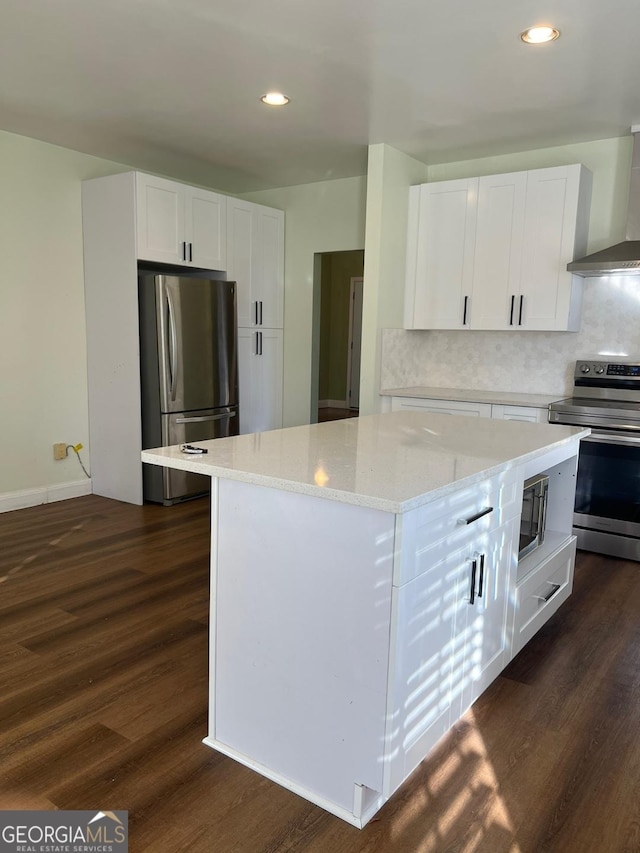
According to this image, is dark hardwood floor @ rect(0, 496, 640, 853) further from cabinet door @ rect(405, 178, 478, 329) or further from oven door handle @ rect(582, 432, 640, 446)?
cabinet door @ rect(405, 178, 478, 329)

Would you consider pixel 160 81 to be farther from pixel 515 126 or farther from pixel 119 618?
pixel 119 618

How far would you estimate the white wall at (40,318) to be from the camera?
13.7 feet

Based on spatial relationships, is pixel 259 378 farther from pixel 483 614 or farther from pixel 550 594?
pixel 483 614

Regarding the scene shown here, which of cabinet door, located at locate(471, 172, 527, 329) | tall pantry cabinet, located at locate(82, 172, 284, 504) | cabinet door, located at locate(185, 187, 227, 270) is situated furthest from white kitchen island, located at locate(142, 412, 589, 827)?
cabinet door, located at locate(185, 187, 227, 270)

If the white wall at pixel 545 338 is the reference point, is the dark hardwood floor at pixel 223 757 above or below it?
below

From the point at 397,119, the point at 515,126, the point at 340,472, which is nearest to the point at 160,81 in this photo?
the point at 397,119

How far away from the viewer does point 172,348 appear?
14.4 ft

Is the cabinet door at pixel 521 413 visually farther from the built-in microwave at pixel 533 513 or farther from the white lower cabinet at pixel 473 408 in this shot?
the built-in microwave at pixel 533 513

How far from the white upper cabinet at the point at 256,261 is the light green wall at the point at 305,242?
0.11m

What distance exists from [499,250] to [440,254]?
433mm

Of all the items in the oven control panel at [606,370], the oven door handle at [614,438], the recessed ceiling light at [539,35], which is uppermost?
the recessed ceiling light at [539,35]

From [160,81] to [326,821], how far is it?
3358 millimetres

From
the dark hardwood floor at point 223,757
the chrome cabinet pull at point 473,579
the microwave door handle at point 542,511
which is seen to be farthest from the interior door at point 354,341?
the chrome cabinet pull at point 473,579

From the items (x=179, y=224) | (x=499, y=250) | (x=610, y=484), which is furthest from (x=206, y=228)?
(x=610, y=484)
